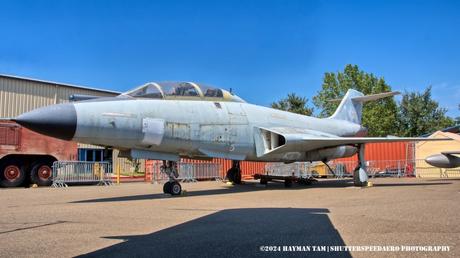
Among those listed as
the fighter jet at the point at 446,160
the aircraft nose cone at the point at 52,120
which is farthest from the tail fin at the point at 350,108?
the aircraft nose cone at the point at 52,120

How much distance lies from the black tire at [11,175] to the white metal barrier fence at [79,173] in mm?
1279

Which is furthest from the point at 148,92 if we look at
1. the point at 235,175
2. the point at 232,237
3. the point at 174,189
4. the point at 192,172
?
the point at 192,172

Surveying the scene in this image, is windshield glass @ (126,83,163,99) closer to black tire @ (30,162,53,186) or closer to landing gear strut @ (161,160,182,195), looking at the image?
landing gear strut @ (161,160,182,195)

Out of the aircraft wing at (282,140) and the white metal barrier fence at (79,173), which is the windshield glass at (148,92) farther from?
the white metal barrier fence at (79,173)

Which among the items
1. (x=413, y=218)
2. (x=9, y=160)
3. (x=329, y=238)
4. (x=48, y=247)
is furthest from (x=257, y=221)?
(x=9, y=160)

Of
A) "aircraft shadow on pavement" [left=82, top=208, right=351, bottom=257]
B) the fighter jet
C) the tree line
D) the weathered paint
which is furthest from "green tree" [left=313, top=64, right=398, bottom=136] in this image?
"aircraft shadow on pavement" [left=82, top=208, right=351, bottom=257]

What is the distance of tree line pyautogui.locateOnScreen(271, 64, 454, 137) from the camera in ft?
159

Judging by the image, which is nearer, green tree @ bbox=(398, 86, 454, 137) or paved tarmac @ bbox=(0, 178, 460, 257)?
paved tarmac @ bbox=(0, 178, 460, 257)

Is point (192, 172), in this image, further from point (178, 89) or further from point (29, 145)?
point (178, 89)

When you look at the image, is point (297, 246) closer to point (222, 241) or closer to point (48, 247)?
point (222, 241)

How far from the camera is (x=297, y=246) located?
13.1 feet

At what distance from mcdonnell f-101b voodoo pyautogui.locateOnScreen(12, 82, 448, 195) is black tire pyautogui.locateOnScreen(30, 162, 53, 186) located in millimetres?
8286

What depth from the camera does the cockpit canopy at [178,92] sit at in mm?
10109

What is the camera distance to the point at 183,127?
33.6ft
